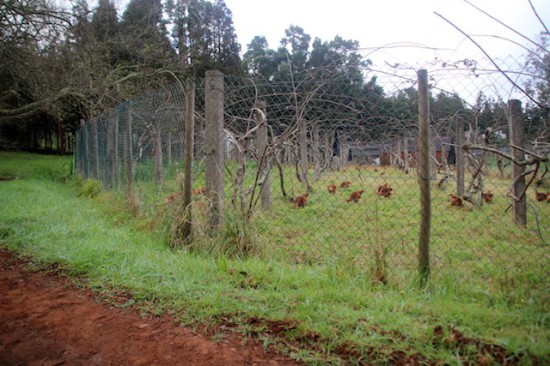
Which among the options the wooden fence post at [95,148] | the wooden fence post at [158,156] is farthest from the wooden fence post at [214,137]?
the wooden fence post at [95,148]

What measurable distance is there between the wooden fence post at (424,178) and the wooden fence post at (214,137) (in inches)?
83.0

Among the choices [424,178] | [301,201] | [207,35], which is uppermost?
[207,35]

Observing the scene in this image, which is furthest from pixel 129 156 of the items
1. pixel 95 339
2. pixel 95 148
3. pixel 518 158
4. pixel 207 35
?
pixel 207 35

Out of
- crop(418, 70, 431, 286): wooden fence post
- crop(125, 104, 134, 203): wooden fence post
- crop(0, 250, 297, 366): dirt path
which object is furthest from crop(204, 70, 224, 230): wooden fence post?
crop(125, 104, 134, 203): wooden fence post

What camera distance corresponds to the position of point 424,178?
252 centimetres

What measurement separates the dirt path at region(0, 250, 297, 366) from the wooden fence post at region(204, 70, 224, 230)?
5.38ft

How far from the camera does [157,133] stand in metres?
5.52

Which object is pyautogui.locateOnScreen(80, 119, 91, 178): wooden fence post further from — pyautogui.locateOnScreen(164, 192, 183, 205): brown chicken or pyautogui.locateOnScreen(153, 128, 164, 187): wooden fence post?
pyautogui.locateOnScreen(164, 192, 183, 205): brown chicken

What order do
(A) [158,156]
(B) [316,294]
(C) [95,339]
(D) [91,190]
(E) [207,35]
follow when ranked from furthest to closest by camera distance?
(E) [207,35]
(D) [91,190]
(A) [158,156]
(B) [316,294]
(C) [95,339]

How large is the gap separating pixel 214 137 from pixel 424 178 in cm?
226

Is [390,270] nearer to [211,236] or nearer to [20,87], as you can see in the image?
[211,236]

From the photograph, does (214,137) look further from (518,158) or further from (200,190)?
(518,158)

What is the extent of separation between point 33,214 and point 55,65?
23.4 ft

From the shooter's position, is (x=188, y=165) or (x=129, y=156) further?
(x=129, y=156)
